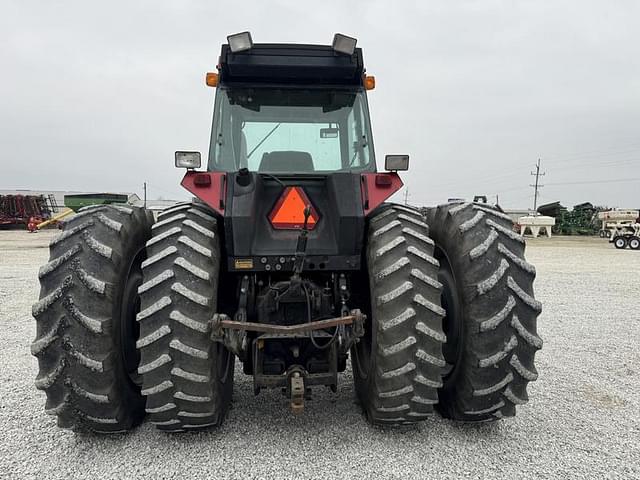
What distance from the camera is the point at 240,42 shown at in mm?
3375

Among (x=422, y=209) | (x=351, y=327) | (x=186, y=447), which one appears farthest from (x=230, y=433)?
(x=422, y=209)

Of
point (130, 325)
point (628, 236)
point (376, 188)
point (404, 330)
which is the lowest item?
point (628, 236)

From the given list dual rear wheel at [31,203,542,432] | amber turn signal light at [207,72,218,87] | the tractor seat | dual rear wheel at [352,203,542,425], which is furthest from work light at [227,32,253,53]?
dual rear wheel at [352,203,542,425]

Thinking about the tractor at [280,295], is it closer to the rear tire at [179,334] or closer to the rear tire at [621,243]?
the rear tire at [179,334]

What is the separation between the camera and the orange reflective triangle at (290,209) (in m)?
3.16

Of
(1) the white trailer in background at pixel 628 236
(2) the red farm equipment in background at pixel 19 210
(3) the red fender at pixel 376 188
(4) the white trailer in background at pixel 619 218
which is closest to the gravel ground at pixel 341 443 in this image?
(3) the red fender at pixel 376 188

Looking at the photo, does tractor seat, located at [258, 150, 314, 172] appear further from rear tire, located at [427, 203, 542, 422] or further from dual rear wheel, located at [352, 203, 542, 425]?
rear tire, located at [427, 203, 542, 422]

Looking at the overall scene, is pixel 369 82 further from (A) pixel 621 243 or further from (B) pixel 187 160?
(A) pixel 621 243

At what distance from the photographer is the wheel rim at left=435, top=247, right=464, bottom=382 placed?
309 centimetres

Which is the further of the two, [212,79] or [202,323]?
[212,79]

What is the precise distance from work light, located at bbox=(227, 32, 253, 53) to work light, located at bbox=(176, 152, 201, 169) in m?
0.89

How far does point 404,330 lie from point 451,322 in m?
0.64

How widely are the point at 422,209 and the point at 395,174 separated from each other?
96cm

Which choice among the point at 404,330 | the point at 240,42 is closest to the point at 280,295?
the point at 404,330
